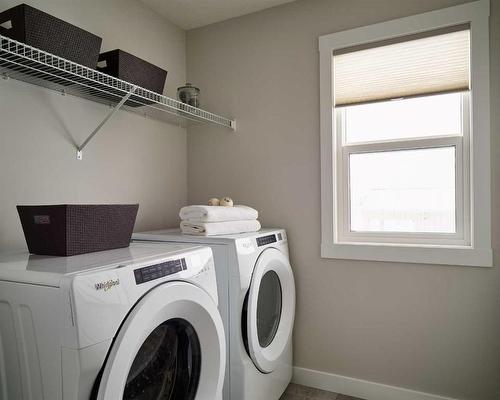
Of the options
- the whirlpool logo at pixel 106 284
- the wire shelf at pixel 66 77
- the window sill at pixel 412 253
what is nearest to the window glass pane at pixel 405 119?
the window sill at pixel 412 253

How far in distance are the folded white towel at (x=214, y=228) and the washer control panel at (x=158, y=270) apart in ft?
1.72

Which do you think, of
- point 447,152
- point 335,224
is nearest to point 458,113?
point 447,152

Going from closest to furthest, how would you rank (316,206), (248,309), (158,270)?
(158,270) < (248,309) < (316,206)

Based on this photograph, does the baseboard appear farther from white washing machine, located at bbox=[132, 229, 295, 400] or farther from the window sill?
the window sill

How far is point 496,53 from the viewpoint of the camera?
1.79 m

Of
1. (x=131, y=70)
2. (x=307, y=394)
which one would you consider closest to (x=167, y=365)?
(x=307, y=394)

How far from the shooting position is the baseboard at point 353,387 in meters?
1.97

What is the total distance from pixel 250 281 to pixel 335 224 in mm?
718

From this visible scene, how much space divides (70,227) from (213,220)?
0.71 metres

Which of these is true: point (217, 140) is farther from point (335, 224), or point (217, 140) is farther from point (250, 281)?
point (250, 281)

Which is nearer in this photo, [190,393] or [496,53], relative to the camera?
[190,393]

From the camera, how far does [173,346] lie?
4.21 ft

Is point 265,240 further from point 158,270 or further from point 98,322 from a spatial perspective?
point 98,322

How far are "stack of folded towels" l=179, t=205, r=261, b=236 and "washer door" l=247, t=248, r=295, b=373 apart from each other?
8.1 inches
